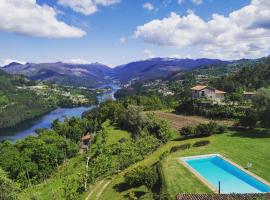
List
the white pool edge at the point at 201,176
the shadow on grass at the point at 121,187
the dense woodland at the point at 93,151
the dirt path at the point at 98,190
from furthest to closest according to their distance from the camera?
1. the dense woodland at the point at 93,151
2. the dirt path at the point at 98,190
3. the shadow on grass at the point at 121,187
4. the white pool edge at the point at 201,176

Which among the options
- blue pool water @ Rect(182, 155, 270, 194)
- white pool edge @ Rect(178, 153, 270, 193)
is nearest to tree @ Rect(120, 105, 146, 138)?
white pool edge @ Rect(178, 153, 270, 193)

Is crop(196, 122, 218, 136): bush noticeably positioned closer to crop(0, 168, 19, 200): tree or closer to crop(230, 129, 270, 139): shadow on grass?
crop(230, 129, 270, 139): shadow on grass

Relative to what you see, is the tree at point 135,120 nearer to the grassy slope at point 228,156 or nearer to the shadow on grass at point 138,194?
the grassy slope at point 228,156

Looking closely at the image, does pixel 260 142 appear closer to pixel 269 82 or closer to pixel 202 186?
pixel 202 186

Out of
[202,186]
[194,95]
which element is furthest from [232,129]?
[194,95]

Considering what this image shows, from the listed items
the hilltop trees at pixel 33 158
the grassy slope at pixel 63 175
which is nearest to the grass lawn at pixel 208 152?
the grassy slope at pixel 63 175

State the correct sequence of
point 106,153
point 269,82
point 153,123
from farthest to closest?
point 269,82 < point 153,123 < point 106,153

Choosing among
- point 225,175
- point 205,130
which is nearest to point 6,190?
point 225,175
